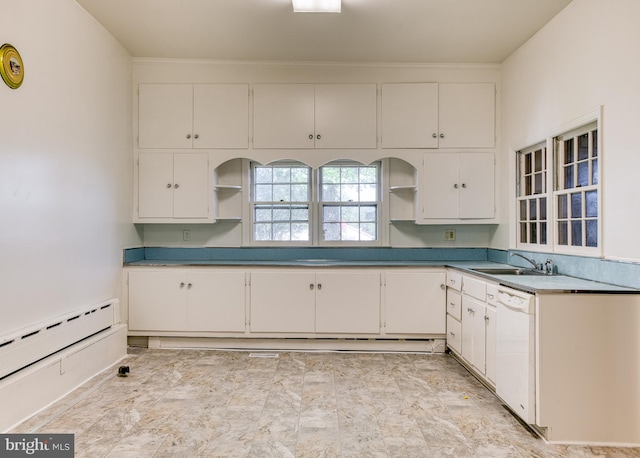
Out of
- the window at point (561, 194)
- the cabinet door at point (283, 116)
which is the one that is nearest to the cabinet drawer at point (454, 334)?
the window at point (561, 194)

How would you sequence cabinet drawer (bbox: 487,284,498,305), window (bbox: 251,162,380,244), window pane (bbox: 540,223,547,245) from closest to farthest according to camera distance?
cabinet drawer (bbox: 487,284,498,305) < window pane (bbox: 540,223,547,245) < window (bbox: 251,162,380,244)

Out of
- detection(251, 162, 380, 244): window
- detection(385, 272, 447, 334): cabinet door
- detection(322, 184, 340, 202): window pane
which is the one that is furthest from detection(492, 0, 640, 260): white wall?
detection(322, 184, 340, 202): window pane

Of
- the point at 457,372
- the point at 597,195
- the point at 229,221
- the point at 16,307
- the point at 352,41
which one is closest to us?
the point at 16,307

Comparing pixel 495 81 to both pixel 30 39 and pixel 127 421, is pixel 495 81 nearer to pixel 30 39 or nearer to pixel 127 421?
pixel 30 39

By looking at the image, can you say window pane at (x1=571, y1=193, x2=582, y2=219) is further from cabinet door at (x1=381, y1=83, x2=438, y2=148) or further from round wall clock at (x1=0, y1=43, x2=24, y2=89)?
round wall clock at (x1=0, y1=43, x2=24, y2=89)

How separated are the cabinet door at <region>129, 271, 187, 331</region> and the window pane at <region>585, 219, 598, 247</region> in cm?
339

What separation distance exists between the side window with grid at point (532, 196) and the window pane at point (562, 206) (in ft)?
0.41

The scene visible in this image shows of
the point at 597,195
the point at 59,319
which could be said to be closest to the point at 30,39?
the point at 59,319

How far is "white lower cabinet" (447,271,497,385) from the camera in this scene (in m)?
2.80

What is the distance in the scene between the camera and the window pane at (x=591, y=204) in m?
2.62

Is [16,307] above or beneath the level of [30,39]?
beneath

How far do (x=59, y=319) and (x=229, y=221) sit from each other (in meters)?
1.89

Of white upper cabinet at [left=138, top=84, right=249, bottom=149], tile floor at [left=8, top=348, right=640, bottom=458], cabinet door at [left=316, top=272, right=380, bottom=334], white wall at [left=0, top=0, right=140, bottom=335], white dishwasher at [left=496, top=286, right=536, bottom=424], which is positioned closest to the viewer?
tile floor at [left=8, top=348, right=640, bottom=458]

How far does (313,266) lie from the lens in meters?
3.75
